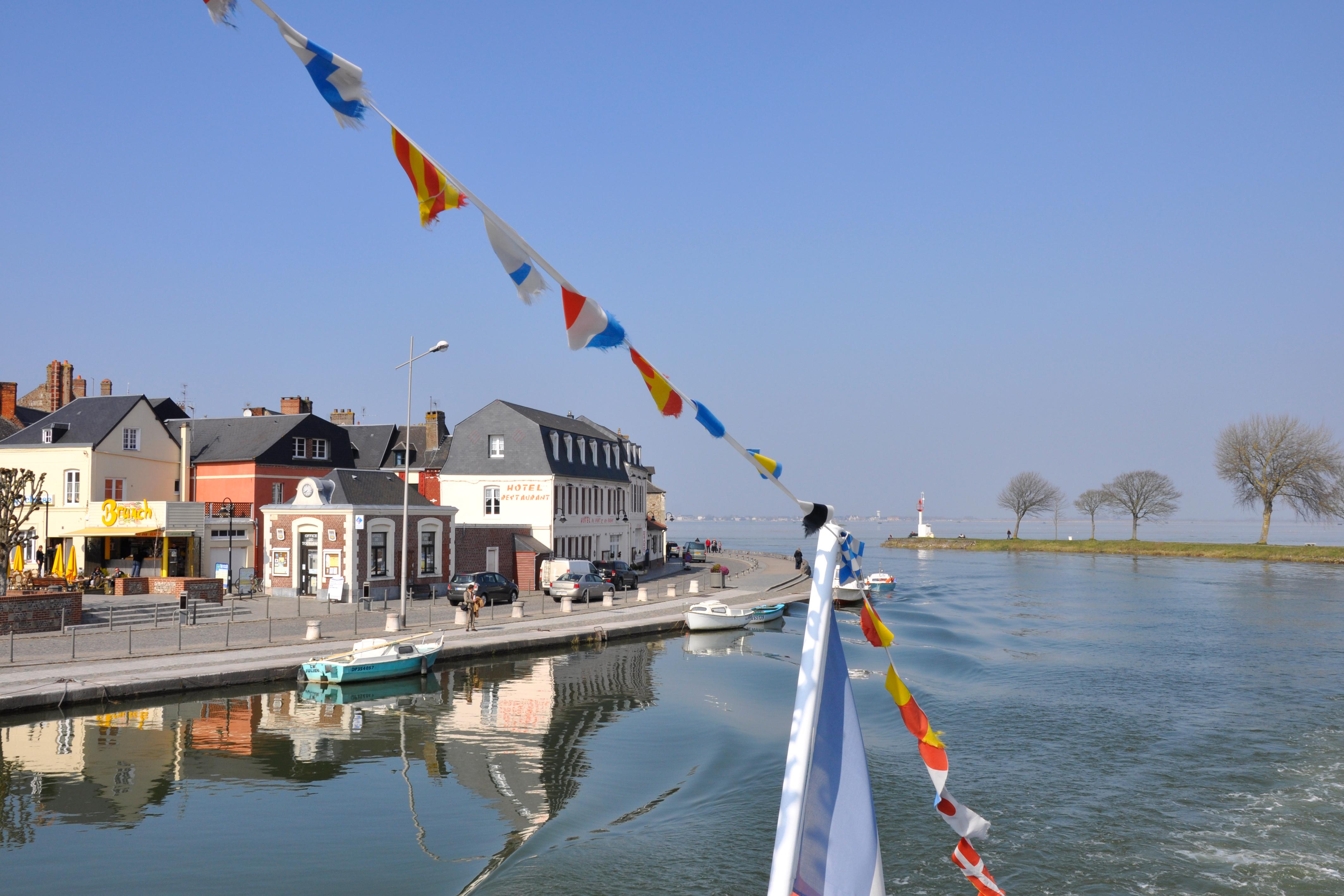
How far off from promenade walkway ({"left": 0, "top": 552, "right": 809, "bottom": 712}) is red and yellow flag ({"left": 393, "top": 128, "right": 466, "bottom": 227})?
22.0 metres

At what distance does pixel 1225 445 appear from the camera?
10038 cm

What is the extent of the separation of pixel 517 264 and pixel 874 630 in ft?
9.41

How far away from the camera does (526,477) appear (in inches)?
1991

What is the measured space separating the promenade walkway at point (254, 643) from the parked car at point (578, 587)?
2.23 ft

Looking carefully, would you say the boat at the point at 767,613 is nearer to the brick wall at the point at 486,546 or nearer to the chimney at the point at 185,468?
the brick wall at the point at 486,546

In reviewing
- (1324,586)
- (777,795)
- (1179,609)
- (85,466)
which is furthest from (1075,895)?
(1324,586)

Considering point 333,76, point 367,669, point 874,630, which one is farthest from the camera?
point 367,669

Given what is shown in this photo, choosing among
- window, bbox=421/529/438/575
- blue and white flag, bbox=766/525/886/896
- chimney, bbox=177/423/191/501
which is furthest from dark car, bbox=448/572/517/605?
blue and white flag, bbox=766/525/886/896

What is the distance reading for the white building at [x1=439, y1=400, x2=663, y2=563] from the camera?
50469 millimetres

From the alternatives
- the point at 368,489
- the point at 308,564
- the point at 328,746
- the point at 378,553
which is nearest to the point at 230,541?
the point at 308,564

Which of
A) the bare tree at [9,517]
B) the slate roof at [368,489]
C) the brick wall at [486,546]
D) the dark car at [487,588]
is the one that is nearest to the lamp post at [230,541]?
the slate roof at [368,489]

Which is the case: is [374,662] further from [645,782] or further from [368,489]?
[368,489]

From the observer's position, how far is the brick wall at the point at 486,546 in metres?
46.5

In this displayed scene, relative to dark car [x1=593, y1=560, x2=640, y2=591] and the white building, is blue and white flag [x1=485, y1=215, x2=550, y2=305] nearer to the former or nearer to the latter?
dark car [x1=593, y1=560, x2=640, y2=591]
